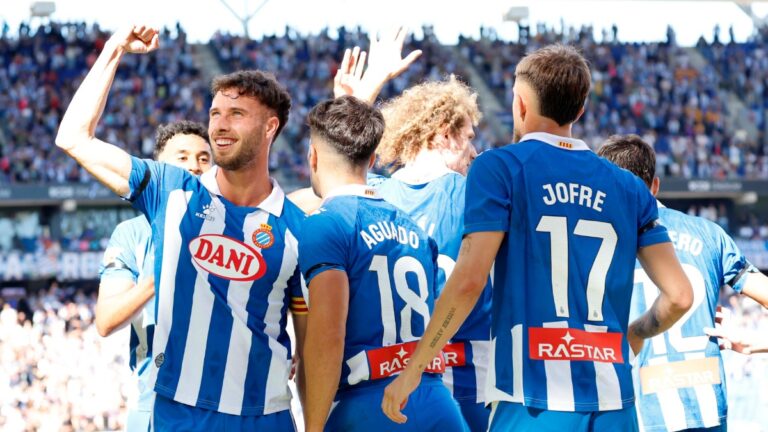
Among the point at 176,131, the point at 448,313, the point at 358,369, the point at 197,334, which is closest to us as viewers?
the point at 448,313

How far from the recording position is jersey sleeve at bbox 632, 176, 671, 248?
3529 mm

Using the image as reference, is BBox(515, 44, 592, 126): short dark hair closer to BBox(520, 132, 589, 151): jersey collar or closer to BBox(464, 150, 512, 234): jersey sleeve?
BBox(520, 132, 589, 151): jersey collar

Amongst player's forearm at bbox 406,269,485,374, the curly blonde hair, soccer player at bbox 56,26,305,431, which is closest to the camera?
player's forearm at bbox 406,269,485,374

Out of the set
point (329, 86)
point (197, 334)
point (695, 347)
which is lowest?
point (695, 347)

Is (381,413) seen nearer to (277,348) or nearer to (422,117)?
(277,348)

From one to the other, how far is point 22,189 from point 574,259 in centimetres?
2463

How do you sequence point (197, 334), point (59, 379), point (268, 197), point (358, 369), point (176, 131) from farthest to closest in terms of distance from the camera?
point (59, 379) < point (176, 131) < point (268, 197) < point (197, 334) < point (358, 369)

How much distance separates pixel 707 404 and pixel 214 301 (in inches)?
101

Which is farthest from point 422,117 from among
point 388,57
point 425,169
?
point 388,57

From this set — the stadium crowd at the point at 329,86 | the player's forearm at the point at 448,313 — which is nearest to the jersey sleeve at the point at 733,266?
the player's forearm at the point at 448,313

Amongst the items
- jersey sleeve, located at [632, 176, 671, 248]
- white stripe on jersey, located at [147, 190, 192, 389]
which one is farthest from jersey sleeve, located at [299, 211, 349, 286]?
jersey sleeve, located at [632, 176, 671, 248]

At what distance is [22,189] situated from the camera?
26.0 meters

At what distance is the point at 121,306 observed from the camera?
410 centimetres

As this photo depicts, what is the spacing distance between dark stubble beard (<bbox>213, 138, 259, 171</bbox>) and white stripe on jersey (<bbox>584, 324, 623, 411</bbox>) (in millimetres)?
1409
